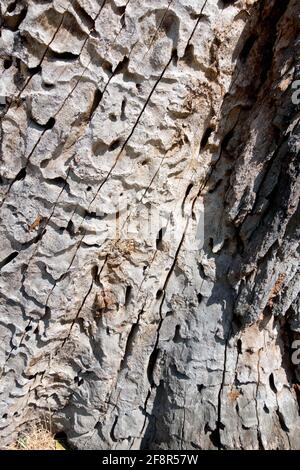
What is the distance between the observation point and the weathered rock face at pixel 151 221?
1876mm

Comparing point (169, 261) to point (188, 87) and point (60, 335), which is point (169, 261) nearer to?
point (60, 335)

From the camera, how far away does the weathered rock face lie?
1.88m

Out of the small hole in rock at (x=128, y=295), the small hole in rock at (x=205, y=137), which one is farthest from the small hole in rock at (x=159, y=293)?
the small hole in rock at (x=205, y=137)

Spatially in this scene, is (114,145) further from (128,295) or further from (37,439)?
(37,439)

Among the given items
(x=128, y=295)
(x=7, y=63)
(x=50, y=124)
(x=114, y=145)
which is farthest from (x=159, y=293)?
(x=7, y=63)

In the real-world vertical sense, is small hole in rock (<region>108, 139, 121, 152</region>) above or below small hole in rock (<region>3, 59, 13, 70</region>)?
below

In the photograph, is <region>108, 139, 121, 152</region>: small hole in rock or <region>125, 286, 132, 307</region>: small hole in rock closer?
<region>108, 139, 121, 152</region>: small hole in rock

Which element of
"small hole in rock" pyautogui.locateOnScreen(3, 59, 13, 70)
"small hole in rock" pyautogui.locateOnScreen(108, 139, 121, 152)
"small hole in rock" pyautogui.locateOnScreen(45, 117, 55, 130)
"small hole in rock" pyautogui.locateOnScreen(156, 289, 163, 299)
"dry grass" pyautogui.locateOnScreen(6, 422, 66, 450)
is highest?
"small hole in rock" pyautogui.locateOnScreen(3, 59, 13, 70)

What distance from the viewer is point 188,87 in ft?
6.48

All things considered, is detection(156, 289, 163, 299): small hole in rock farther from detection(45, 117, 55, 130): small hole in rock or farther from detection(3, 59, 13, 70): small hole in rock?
detection(3, 59, 13, 70): small hole in rock

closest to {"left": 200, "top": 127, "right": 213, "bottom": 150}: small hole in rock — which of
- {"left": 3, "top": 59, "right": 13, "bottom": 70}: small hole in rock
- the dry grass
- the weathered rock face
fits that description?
the weathered rock face

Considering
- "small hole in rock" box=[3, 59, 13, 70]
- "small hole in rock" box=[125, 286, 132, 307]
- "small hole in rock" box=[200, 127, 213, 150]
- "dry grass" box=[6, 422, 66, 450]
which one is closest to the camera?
"small hole in rock" box=[3, 59, 13, 70]

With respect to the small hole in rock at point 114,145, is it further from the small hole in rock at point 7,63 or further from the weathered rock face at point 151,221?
the small hole in rock at point 7,63

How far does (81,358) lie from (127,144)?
3.58ft
